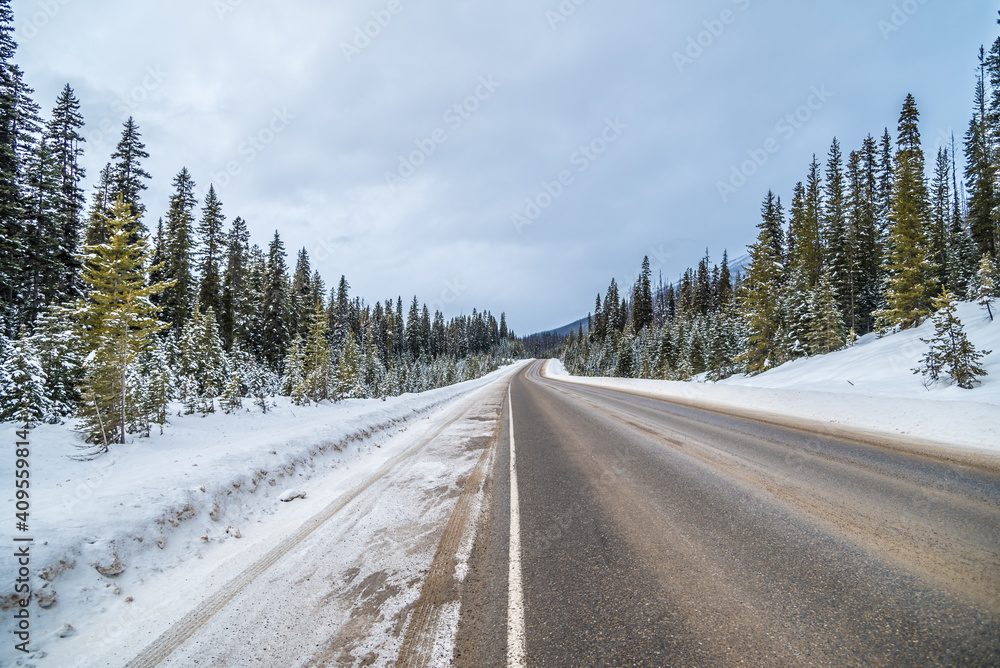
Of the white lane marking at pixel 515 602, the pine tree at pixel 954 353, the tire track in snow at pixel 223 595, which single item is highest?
the pine tree at pixel 954 353

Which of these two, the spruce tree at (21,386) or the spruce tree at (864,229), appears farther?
the spruce tree at (864,229)

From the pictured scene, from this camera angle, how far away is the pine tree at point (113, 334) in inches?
287

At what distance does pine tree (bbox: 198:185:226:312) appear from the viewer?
28562 millimetres

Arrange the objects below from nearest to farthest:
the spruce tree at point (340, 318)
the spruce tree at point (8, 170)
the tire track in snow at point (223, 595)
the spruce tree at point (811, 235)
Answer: the tire track in snow at point (223, 595) → the spruce tree at point (8, 170) → the spruce tree at point (811, 235) → the spruce tree at point (340, 318)

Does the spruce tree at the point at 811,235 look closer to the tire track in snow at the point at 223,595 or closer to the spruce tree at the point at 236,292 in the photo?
the tire track in snow at the point at 223,595

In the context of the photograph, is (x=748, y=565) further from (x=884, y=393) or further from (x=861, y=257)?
(x=861, y=257)

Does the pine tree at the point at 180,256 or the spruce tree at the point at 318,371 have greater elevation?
the pine tree at the point at 180,256

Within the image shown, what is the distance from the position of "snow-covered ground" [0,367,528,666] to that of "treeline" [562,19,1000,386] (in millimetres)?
27099

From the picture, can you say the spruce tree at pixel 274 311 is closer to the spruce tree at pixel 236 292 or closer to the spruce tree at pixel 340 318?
the spruce tree at pixel 236 292

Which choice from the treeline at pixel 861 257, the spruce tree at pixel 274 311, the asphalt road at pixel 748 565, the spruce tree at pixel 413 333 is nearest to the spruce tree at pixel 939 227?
the treeline at pixel 861 257

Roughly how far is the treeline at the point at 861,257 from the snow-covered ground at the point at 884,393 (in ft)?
8.01

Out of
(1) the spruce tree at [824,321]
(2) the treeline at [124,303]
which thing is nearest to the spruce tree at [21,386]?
(2) the treeline at [124,303]

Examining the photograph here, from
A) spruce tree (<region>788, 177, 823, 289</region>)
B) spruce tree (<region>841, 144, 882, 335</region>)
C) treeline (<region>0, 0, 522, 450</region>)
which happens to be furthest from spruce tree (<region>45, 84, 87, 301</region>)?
spruce tree (<region>841, 144, 882, 335</region>)

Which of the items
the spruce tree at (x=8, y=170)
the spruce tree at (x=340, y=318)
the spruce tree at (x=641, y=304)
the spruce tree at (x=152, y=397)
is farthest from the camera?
the spruce tree at (x=641, y=304)
